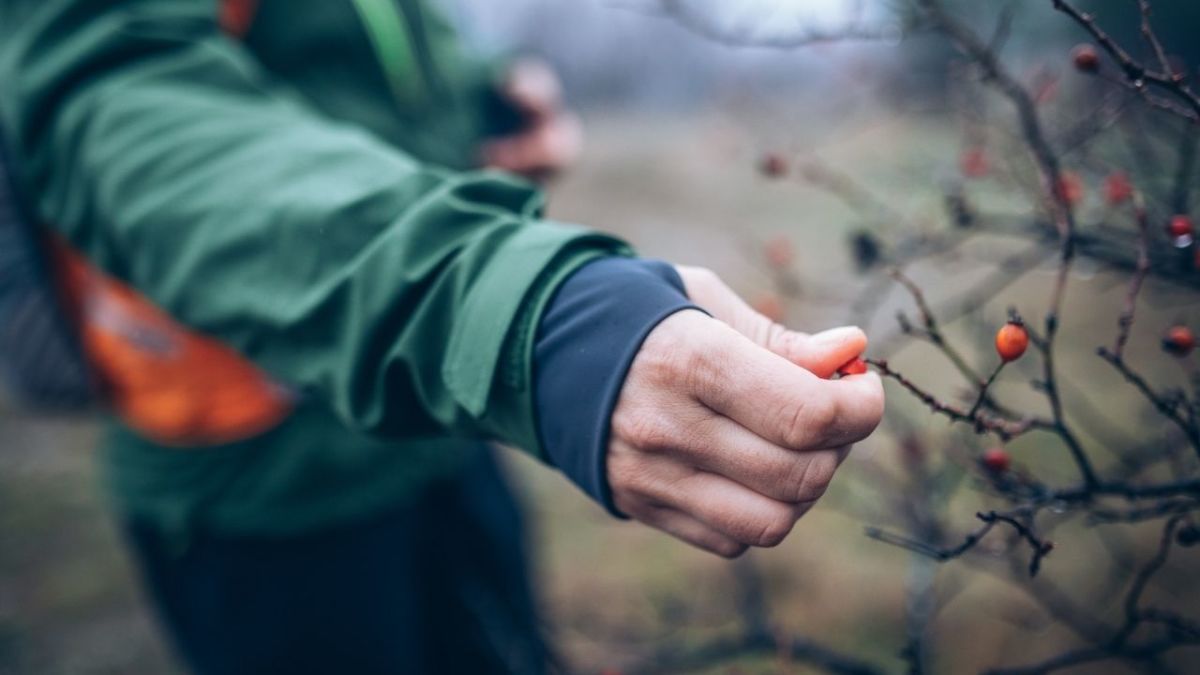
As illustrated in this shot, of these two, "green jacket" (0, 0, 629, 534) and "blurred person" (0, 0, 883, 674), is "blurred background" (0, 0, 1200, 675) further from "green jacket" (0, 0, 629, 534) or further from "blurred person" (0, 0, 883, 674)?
"green jacket" (0, 0, 629, 534)

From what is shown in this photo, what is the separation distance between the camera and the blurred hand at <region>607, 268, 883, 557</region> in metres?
0.74

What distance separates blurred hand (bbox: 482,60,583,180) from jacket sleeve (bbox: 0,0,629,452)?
1138 millimetres

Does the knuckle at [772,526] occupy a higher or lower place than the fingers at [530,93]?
higher

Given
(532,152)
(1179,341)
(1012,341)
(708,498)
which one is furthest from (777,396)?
(532,152)

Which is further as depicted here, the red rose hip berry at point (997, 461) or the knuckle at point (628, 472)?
the red rose hip berry at point (997, 461)

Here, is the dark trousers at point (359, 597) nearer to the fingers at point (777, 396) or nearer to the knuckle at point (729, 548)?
the knuckle at point (729, 548)

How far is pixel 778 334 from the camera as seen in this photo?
33.8 inches

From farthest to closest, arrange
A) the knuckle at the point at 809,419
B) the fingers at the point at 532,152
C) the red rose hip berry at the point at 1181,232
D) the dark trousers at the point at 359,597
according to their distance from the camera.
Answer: the fingers at the point at 532,152 < the dark trousers at the point at 359,597 < the red rose hip berry at the point at 1181,232 < the knuckle at the point at 809,419

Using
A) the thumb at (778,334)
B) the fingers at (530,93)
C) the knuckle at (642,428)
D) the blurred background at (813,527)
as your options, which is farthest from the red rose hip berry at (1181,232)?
the fingers at (530,93)

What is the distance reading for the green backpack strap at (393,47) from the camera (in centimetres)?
169

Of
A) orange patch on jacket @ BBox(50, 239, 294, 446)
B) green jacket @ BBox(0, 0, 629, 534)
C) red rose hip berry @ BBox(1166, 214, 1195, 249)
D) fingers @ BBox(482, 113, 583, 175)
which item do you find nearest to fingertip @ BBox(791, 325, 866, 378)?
green jacket @ BBox(0, 0, 629, 534)

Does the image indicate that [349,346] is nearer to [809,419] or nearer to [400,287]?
[400,287]

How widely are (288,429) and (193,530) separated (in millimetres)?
269

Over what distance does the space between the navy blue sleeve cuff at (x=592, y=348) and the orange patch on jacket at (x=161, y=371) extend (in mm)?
915
